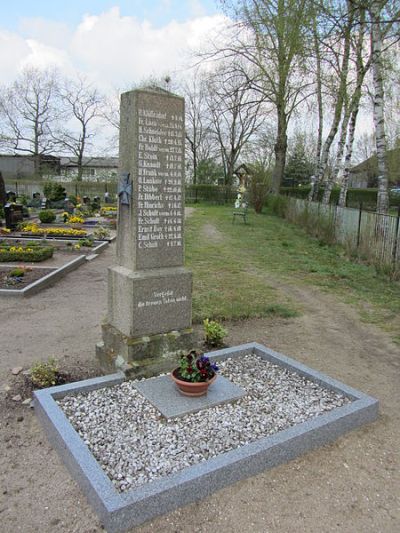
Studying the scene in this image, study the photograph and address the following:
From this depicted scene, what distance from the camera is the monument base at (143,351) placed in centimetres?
449

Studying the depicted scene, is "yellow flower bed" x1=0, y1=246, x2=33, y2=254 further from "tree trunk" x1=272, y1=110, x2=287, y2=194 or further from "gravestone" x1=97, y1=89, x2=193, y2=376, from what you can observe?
"tree trunk" x1=272, y1=110, x2=287, y2=194

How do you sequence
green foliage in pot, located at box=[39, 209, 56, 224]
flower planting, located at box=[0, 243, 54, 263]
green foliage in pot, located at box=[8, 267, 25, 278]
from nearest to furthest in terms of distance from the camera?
green foliage in pot, located at box=[8, 267, 25, 278]
flower planting, located at box=[0, 243, 54, 263]
green foliage in pot, located at box=[39, 209, 56, 224]

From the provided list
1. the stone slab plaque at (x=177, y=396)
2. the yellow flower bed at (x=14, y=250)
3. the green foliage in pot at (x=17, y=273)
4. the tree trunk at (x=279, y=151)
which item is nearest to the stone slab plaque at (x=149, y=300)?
the stone slab plaque at (x=177, y=396)

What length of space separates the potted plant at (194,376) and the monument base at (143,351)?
1.62 feet

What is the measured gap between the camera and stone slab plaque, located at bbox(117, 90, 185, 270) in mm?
4305

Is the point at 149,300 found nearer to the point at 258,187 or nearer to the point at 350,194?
the point at 258,187

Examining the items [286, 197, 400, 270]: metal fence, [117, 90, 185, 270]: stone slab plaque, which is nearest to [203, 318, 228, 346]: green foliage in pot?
[117, 90, 185, 270]: stone slab plaque

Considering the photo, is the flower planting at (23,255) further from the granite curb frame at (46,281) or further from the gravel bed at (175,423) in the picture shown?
the gravel bed at (175,423)

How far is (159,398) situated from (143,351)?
64 cm

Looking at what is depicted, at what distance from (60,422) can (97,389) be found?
0.73 metres

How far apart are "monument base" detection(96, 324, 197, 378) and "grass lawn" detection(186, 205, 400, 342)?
203 cm

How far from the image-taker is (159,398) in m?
4.03

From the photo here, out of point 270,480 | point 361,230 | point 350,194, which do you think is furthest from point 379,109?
point 350,194

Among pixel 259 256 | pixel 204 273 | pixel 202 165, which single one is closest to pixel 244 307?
pixel 204 273
